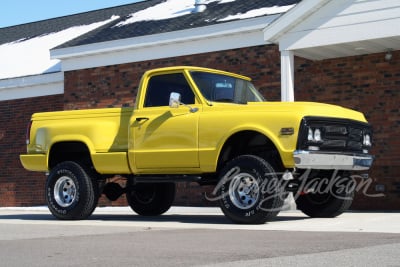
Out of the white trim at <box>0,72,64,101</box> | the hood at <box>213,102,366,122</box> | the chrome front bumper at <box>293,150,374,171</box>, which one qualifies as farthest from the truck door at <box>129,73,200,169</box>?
the white trim at <box>0,72,64,101</box>

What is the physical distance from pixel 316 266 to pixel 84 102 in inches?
505

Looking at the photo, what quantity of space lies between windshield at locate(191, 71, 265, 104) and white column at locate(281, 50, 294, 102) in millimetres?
1955

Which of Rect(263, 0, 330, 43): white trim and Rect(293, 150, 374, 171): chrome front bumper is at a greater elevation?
Rect(263, 0, 330, 43): white trim

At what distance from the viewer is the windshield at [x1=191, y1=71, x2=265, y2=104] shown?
35.7 ft

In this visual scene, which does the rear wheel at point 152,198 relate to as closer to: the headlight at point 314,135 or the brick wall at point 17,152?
the headlight at point 314,135

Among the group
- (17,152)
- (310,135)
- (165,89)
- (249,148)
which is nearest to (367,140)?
(310,135)

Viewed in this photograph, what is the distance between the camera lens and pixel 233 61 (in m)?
15.4

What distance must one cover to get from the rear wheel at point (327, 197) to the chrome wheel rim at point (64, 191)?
359 cm

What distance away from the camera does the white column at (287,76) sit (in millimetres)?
13414

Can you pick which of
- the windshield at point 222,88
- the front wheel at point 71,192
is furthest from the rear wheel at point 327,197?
the front wheel at point 71,192

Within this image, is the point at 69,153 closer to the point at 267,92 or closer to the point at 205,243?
the point at 267,92

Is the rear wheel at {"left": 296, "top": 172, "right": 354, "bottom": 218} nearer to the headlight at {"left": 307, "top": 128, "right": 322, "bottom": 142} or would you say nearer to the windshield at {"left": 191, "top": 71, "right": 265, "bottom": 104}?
the headlight at {"left": 307, "top": 128, "right": 322, "bottom": 142}

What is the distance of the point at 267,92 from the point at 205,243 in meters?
7.79

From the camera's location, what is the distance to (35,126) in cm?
1220
